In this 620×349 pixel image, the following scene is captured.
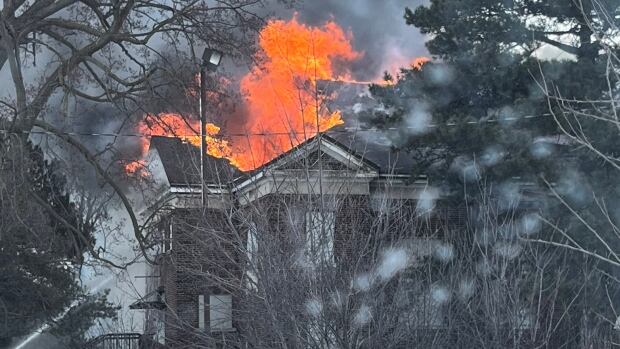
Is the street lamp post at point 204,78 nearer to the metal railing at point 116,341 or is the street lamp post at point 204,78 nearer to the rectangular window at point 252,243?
the rectangular window at point 252,243

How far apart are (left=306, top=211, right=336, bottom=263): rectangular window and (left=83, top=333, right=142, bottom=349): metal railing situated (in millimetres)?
9215

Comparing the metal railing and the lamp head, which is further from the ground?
the lamp head

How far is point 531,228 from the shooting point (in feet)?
37.0

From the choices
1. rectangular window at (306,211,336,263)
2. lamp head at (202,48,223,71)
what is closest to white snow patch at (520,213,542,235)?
rectangular window at (306,211,336,263)

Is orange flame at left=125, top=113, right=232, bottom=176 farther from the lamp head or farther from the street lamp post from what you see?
the lamp head

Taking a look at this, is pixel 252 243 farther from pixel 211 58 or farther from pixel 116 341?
pixel 116 341

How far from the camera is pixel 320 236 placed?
25.4ft

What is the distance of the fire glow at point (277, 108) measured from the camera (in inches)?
402

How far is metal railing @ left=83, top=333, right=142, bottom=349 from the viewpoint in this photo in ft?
52.5

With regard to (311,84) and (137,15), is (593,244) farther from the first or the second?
(137,15)

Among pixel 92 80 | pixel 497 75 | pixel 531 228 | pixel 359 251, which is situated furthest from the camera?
pixel 92 80

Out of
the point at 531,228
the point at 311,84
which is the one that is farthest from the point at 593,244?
the point at 311,84

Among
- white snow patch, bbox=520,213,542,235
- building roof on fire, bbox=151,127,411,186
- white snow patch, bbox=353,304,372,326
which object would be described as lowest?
white snow patch, bbox=353,304,372,326

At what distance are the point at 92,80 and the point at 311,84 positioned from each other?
7962mm
